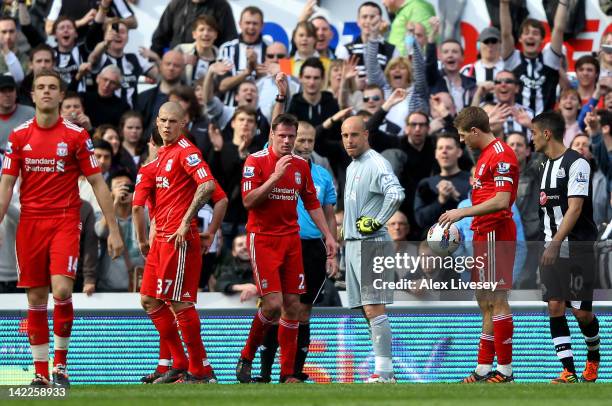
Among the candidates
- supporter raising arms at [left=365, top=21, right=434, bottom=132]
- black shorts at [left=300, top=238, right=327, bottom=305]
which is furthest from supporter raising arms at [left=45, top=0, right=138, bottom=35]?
black shorts at [left=300, top=238, right=327, bottom=305]

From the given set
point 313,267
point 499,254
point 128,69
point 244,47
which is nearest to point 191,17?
point 244,47

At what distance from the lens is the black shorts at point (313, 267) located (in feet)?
42.8

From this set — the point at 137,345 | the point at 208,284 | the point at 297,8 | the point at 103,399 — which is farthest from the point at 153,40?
the point at 103,399

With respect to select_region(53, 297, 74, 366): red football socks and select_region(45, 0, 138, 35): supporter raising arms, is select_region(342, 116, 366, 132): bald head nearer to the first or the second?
select_region(53, 297, 74, 366): red football socks

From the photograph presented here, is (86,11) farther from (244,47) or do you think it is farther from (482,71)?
(482,71)

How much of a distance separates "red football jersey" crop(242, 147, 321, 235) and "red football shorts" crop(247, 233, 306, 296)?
0.28 ft

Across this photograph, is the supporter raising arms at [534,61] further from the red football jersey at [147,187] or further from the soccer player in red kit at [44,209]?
the soccer player in red kit at [44,209]

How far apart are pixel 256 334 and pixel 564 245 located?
298 centimetres

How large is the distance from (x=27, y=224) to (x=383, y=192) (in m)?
3.27

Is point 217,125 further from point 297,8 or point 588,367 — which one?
point 588,367

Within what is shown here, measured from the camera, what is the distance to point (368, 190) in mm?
12359

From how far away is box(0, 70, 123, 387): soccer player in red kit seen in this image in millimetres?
11180

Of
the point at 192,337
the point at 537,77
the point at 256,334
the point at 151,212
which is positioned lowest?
the point at 256,334

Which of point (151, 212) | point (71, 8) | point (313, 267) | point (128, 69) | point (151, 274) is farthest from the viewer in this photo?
point (71, 8)
